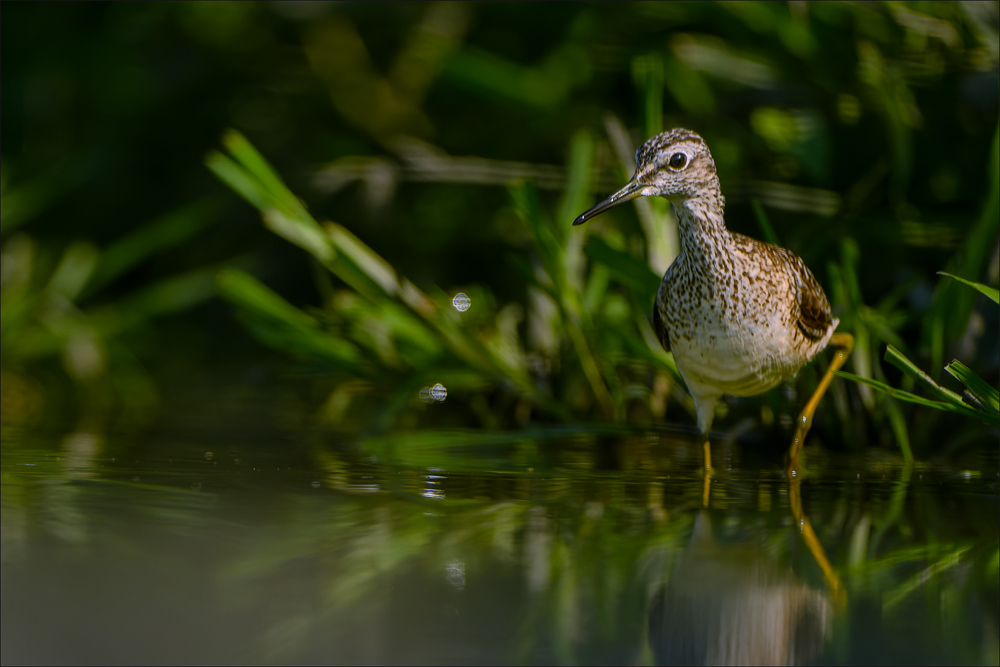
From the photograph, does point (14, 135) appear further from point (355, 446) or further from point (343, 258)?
point (355, 446)

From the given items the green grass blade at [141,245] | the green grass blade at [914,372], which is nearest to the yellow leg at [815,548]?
the green grass blade at [914,372]

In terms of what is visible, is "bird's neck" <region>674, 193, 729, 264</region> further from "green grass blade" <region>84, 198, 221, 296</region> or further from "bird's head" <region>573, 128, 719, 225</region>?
"green grass blade" <region>84, 198, 221, 296</region>

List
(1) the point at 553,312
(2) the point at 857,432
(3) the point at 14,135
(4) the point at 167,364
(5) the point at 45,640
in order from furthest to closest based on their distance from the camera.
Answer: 1. (3) the point at 14,135
2. (4) the point at 167,364
3. (1) the point at 553,312
4. (2) the point at 857,432
5. (5) the point at 45,640

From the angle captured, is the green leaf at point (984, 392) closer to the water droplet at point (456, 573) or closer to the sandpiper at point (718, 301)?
Answer: the sandpiper at point (718, 301)

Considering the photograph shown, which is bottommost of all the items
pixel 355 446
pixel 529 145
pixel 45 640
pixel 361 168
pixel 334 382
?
pixel 45 640

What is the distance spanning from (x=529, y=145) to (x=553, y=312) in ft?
1.82

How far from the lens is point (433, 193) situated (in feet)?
5.65

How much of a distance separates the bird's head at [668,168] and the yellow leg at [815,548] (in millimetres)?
302

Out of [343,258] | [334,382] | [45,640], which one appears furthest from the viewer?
[334,382]

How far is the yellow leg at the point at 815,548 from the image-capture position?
466 millimetres

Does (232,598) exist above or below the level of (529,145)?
below

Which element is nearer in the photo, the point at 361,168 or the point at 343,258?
the point at 343,258

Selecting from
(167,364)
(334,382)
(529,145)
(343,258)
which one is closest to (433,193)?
(529,145)

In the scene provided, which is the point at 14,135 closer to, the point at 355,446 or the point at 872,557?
the point at 355,446
